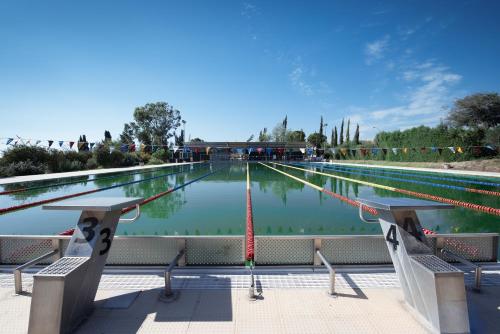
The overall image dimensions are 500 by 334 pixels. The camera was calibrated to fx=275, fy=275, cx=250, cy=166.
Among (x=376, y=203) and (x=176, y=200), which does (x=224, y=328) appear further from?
(x=176, y=200)

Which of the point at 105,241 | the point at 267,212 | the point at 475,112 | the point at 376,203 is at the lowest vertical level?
the point at 267,212

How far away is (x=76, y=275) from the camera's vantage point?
2.02 meters

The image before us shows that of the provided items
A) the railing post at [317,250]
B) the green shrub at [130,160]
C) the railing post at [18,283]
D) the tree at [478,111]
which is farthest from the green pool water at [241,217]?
the tree at [478,111]

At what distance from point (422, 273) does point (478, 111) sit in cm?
3282

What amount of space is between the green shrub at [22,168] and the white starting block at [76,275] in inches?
626

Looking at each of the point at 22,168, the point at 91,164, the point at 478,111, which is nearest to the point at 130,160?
the point at 91,164

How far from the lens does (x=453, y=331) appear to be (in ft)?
6.22

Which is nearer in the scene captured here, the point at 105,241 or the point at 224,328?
the point at 224,328

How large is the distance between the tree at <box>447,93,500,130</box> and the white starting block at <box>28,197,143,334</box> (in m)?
32.5

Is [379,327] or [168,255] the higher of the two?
[168,255]

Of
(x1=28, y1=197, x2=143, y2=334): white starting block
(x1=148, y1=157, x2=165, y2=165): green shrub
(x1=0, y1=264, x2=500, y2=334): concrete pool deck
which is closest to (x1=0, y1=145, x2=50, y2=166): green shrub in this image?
(x1=148, y1=157, x2=165, y2=165): green shrub

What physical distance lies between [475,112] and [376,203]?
32.6 meters

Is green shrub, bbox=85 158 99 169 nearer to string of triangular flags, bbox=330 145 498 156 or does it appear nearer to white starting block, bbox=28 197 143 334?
white starting block, bbox=28 197 143 334

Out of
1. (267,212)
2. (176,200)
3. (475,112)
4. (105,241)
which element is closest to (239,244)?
(105,241)
